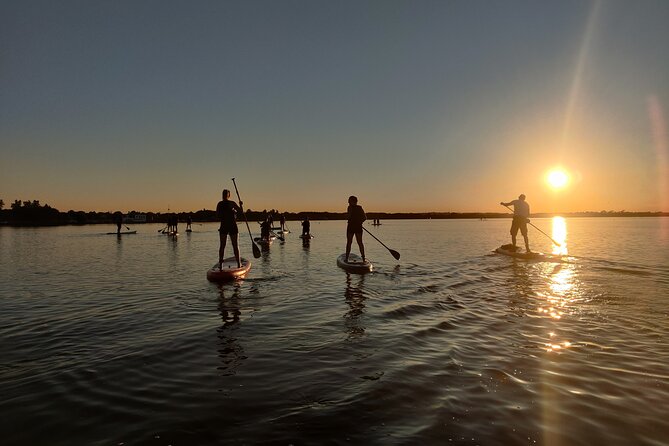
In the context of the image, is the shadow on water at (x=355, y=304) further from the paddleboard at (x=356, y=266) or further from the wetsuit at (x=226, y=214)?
the wetsuit at (x=226, y=214)

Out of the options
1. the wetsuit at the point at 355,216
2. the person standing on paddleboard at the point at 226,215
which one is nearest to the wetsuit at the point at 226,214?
the person standing on paddleboard at the point at 226,215

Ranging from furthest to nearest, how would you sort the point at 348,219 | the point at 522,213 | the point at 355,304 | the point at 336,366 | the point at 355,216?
the point at 522,213
the point at 348,219
the point at 355,216
the point at 355,304
the point at 336,366

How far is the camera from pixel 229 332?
7.30 m

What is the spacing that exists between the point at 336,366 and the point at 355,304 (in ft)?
14.5

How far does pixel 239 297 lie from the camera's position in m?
10.7

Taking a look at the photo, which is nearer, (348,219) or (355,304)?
(355,304)

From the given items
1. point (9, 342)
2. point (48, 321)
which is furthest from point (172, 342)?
point (48, 321)

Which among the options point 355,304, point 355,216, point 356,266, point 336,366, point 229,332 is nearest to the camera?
point 336,366

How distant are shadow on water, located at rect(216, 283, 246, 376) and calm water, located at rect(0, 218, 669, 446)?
0.06 meters

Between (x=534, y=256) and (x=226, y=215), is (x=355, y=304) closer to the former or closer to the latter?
(x=226, y=215)

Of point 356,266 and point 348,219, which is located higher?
point 348,219

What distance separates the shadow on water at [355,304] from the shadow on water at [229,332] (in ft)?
6.88

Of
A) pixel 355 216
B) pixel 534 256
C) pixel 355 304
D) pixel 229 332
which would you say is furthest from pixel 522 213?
pixel 229 332

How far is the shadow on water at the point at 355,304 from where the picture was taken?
743cm
